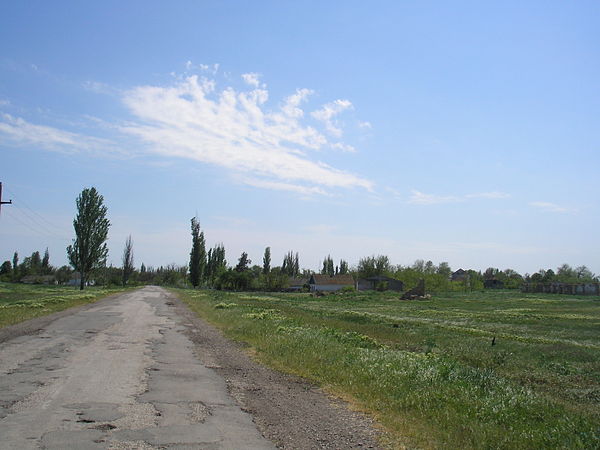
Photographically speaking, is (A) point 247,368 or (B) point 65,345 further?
(B) point 65,345

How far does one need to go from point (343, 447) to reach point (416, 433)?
4.37ft

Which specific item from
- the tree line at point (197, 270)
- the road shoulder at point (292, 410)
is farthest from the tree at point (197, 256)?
the road shoulder at point (292, 410)

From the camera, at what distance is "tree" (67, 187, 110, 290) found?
252ft

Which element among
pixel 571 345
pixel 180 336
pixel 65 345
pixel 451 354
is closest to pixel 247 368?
pixel 65 345

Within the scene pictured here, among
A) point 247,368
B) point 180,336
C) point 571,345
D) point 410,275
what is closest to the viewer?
point 247,368

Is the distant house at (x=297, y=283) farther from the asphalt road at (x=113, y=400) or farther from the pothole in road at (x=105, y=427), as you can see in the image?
Result: the pothole in road at (x=105, y=427)

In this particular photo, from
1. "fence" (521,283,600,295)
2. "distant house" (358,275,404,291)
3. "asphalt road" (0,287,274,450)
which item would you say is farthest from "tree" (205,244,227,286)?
"asphalt road" (0,287,274,450)

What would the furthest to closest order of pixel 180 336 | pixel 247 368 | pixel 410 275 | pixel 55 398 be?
pixel 410 275
pixel 180 336
pixel 247 368
pixel 55 398

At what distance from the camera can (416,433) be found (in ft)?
24.3

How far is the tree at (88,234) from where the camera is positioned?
76750mm

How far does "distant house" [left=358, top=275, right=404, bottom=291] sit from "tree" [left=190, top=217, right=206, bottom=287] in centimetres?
5076

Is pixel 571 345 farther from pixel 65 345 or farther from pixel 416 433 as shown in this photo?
pixel 65 345

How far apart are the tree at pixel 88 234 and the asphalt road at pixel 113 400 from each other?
65.8 metres

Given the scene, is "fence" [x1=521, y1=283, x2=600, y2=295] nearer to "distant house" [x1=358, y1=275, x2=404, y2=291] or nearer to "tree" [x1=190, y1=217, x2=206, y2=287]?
"distant house" [x1=358, y1=275, x2=404, y2=291]
